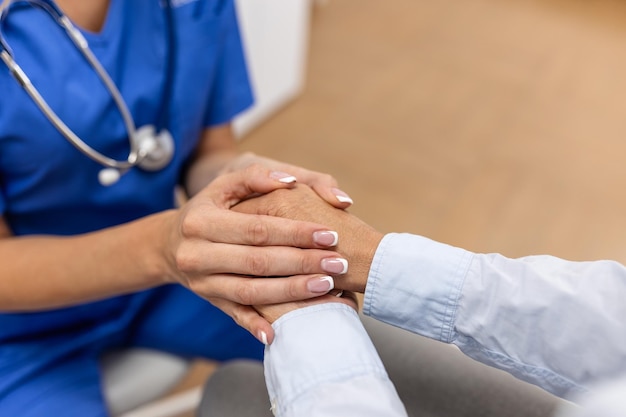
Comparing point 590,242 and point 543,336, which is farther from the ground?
point 543,336

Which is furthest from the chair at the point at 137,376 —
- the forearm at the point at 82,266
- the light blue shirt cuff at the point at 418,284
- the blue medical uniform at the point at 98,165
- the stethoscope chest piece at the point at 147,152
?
the light blue shirt cuff at the point at 418,284

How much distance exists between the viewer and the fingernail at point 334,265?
0.63 metres

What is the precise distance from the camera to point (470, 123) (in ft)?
6.77

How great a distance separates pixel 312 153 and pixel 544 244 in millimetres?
762

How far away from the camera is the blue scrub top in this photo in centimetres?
70

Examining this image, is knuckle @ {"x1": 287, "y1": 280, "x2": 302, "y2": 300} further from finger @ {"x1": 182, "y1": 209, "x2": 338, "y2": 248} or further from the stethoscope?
the stethoscope

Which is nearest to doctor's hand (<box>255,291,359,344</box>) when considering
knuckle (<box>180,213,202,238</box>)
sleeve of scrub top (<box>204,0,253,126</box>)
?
knuckle (<box>180,213,202,238</box>)

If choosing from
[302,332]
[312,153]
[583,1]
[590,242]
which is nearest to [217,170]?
[302,332]

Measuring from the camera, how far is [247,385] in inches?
28.4

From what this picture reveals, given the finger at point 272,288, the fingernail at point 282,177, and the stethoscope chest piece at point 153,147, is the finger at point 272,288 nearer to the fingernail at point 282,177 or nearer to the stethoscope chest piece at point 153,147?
the fingernail at point 282,177

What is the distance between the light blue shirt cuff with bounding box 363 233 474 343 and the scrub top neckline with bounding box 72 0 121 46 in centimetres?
45

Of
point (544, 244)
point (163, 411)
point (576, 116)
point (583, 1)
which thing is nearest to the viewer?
point (163, 411)

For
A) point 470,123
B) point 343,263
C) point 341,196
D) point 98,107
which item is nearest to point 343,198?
point 341,196

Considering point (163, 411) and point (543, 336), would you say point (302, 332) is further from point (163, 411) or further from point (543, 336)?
point (163, 411)
